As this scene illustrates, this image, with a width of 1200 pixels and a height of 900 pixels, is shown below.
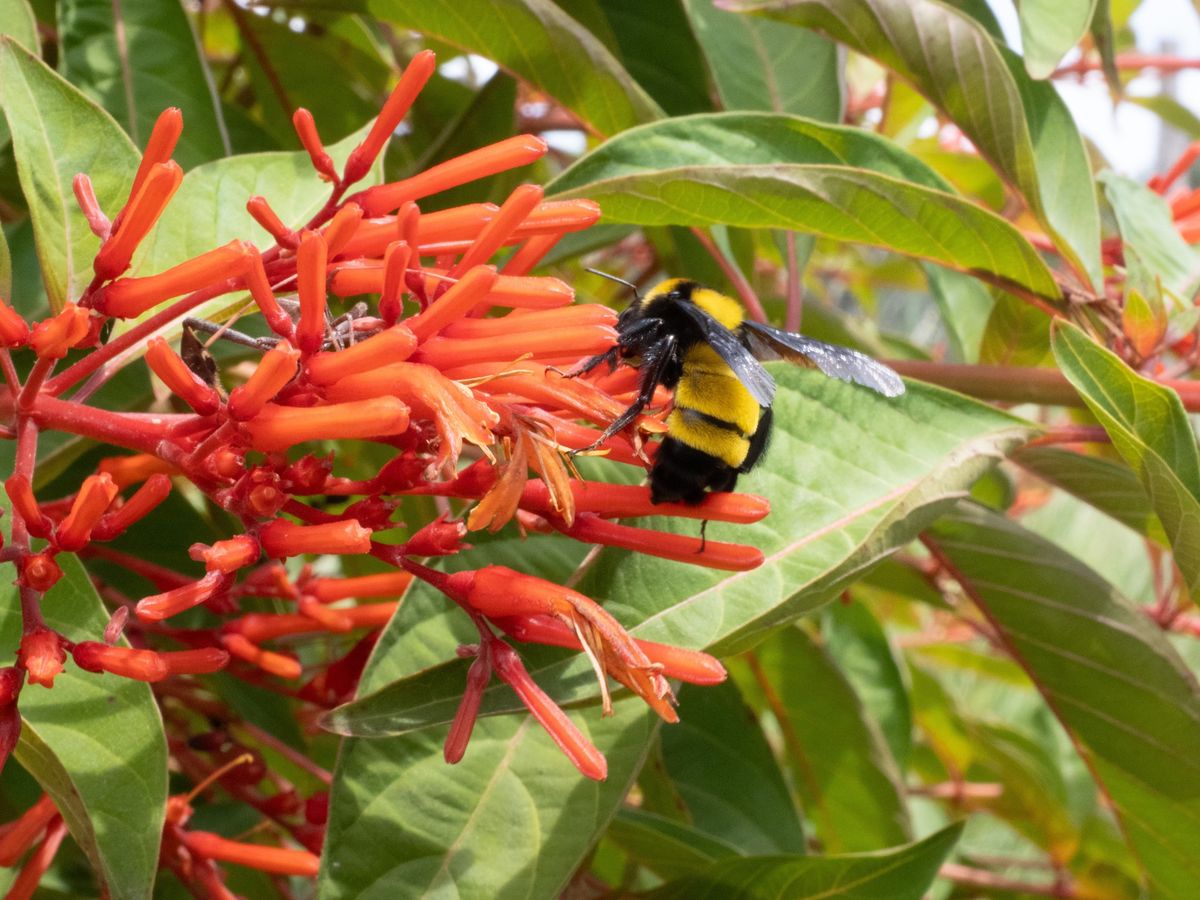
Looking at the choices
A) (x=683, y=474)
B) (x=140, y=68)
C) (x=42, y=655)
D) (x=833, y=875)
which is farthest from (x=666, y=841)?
(x=140, y=68)

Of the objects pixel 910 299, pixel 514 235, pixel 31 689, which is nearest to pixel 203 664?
pixel 31 689

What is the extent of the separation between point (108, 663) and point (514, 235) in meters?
0.47

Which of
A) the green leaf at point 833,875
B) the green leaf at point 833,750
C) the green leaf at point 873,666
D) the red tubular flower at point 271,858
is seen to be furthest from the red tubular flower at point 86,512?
the green leaf at point 873,666

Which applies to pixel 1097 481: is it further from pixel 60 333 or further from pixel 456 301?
pixel 60 333

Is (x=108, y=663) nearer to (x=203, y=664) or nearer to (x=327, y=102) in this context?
(x=203, y=664)

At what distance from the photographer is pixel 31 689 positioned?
1.05 meters

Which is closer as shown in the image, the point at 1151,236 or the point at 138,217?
the point at 138,217

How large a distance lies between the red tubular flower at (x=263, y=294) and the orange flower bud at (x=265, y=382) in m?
0.04

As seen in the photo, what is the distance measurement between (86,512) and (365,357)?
9.7 inches

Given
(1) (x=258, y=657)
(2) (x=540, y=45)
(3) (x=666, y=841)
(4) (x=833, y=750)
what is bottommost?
(4) (x=833, y=750)

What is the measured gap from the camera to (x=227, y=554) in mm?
936

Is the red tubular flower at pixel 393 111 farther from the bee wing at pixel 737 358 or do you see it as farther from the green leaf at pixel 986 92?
the green leaf at pixel 986 92

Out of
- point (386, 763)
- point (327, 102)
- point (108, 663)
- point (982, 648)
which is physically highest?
point (327, 102)

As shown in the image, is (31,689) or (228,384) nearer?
(31,689)
